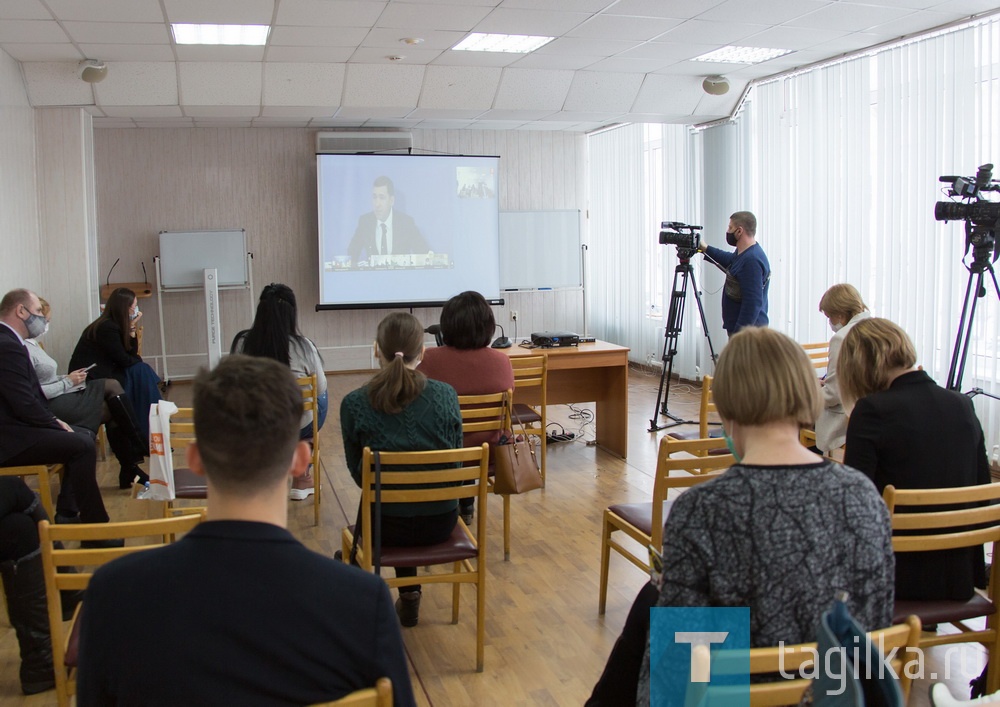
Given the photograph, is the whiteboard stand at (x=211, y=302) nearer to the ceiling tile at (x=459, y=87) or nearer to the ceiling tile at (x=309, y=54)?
the ceiling tile at (x=309, y=54)

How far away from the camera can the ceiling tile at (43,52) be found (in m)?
5.76

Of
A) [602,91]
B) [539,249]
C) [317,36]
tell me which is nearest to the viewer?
[317,36]

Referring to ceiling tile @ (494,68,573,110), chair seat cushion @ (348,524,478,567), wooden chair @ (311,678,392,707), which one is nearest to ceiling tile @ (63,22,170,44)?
ceiling tile @ (494,68,573,110)

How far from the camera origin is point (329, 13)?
5.18 m

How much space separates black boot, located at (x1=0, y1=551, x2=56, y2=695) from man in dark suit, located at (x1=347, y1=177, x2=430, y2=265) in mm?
6532

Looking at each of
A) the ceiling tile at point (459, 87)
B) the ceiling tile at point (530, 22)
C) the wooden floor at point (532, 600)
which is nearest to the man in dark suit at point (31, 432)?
the wooden floor at point (532, 600)

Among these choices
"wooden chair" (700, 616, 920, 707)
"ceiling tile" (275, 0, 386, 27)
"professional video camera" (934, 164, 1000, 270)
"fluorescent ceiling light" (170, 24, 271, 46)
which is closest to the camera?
"wooden chair" (700, 616, 920, 707)

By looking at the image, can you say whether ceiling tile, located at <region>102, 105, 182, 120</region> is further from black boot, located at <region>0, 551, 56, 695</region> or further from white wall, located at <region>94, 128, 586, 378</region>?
black boot, located at <region>0, 551, 56, 695</region>

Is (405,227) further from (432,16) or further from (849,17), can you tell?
(849,17)

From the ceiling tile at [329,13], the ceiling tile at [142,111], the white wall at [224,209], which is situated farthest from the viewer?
the white wall at [224,209]

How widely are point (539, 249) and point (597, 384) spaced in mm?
4217

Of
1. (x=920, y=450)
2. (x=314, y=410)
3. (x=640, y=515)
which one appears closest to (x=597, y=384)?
(x=314, y=410)

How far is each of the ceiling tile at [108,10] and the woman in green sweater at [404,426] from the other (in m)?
3.20

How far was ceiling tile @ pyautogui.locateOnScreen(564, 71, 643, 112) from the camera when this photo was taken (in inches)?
292
